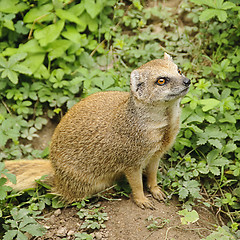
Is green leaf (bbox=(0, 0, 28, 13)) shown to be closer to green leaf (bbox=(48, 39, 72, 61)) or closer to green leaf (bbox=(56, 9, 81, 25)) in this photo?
green leaf (bbox=(56, 9, 81, 25))

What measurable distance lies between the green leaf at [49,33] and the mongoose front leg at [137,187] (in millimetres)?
2126

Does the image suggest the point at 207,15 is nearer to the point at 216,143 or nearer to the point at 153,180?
the point at 216,143

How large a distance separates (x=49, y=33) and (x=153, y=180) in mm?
2365

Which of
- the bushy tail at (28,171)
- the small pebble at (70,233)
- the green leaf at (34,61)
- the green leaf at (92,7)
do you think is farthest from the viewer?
the green leaf at (92,7)

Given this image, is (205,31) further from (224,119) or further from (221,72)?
(224,119)

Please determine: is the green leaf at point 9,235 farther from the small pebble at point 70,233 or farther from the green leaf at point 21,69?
the green leaf at point 21,69

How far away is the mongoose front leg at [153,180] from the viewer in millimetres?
3662

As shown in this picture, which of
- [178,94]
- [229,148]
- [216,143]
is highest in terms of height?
[178,94]

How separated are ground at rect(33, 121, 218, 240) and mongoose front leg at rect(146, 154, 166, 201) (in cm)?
7

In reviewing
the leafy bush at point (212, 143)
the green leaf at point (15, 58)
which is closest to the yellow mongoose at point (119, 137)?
the leafy bush at point (212, 143)

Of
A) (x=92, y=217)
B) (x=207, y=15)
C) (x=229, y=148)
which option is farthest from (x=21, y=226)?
(x=207, y=15)

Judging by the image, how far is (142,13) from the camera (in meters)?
5.33

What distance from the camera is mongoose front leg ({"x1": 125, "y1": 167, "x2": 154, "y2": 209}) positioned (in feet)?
11.6

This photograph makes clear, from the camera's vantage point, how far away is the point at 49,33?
4691 millimetres
